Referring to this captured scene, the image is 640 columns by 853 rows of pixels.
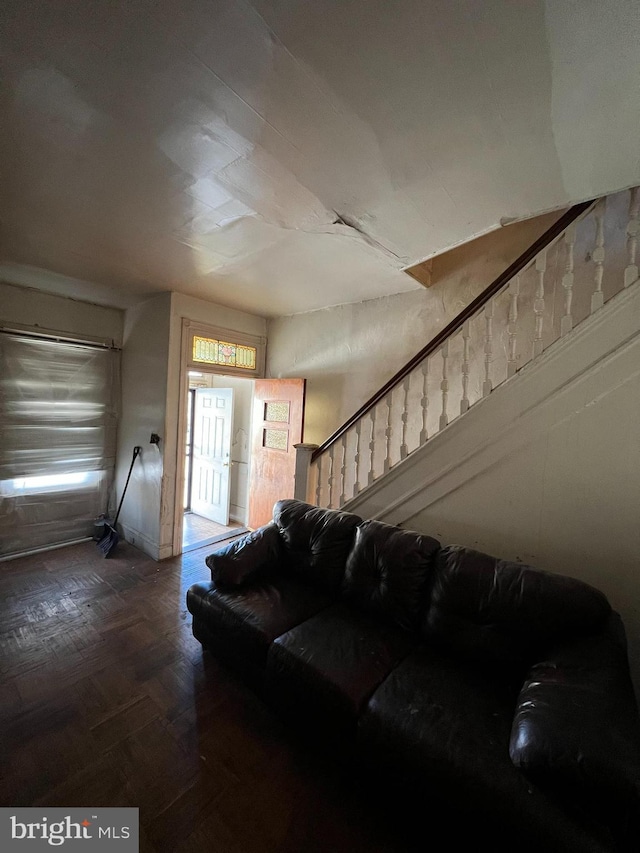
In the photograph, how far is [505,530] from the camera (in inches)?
80.2

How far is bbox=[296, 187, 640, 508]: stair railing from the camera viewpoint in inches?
70.7

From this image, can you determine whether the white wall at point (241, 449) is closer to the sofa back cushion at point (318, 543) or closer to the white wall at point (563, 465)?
the sofa back cushion at point (318, 543)

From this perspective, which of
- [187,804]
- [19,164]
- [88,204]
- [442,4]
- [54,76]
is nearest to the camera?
[442,4]

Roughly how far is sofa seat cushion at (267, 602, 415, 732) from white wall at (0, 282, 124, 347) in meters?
3.92

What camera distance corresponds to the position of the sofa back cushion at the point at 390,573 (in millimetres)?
1793

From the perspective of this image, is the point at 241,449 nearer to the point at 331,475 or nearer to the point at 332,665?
the point at 331,475

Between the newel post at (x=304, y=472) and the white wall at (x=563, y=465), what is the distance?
109 cm

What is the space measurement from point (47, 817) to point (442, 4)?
3.04 m

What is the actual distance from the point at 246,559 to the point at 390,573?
2.96 feet

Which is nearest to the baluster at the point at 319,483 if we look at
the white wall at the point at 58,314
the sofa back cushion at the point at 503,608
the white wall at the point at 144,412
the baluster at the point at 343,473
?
the baluster at the point at 343,473

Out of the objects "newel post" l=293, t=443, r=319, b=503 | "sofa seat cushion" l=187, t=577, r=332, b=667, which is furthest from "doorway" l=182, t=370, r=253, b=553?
"sofa seat cushion" l=187, t=577, r=332, b=667

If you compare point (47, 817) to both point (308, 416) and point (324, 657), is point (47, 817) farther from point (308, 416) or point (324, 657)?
point (308, 416)

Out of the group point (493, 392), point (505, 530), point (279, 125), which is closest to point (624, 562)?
point (505, 530)

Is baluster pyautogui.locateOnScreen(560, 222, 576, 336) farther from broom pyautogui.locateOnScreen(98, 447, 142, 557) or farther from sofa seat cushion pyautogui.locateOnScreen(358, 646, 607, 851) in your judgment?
broom pyautogui.locateOnScreen(98, 447, 142, 557)
